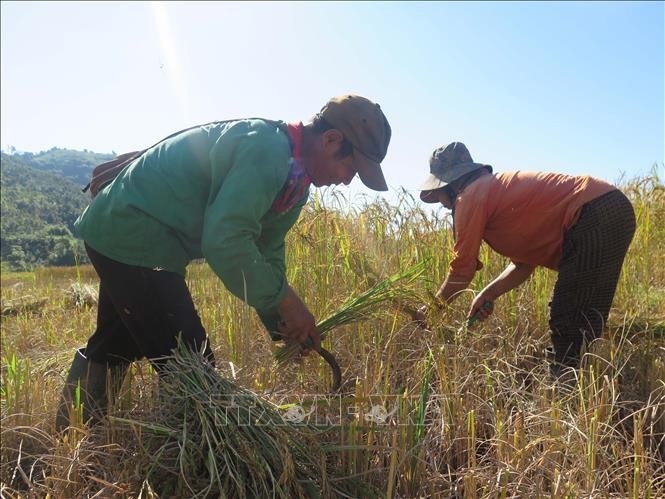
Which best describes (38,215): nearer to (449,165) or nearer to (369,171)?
(449,165)

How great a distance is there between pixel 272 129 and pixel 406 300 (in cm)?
108

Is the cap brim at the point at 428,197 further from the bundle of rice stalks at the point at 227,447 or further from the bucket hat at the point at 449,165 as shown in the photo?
the bundle of rice stalks at the point at 227,447

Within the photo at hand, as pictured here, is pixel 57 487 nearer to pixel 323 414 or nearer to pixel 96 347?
pixel 96 347

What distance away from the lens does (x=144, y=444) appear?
1.41 m

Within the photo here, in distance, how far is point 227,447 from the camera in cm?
129

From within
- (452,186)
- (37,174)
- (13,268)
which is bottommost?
(13,268)

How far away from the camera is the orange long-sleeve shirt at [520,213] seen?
7.50 feet

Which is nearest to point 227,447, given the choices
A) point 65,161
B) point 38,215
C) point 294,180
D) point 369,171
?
point 294,180

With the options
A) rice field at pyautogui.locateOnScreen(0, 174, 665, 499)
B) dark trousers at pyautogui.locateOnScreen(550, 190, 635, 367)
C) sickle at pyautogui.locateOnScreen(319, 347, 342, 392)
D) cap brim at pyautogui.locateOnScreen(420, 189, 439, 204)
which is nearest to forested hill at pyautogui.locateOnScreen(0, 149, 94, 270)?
rice field at pyautogui.locateOnScreen(0, 174, 665, 499)

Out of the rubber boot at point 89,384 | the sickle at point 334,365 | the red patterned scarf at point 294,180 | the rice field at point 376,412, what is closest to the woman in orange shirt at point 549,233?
the rice field at point 376,412

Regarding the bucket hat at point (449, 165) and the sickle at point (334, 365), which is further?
the bucket hat at point (449, 165)

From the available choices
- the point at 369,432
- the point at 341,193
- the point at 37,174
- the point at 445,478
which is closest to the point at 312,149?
the point at 369,432

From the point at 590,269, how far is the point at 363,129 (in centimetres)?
147

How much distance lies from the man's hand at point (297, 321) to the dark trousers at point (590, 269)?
1.35 meters
